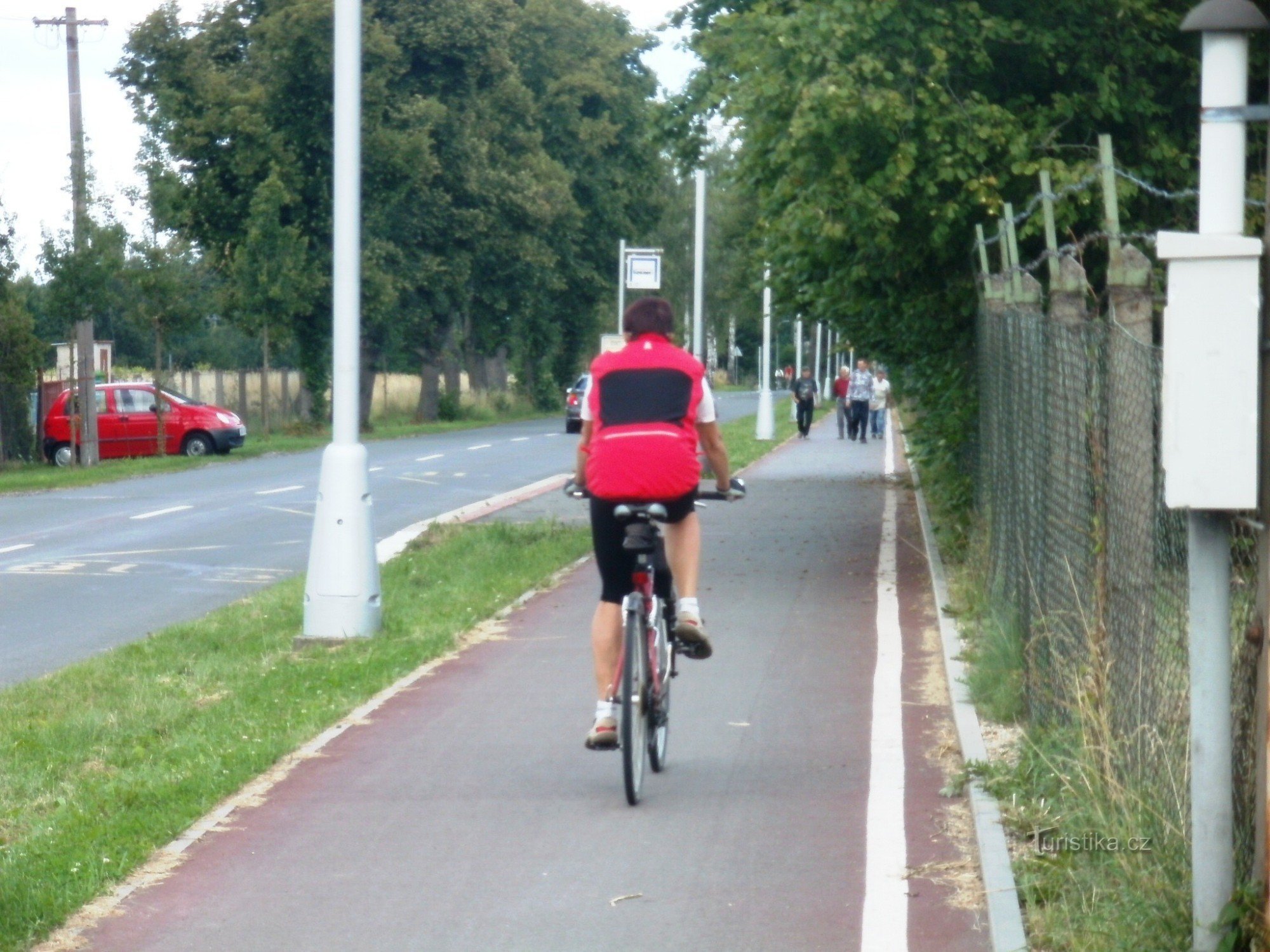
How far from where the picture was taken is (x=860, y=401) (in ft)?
129

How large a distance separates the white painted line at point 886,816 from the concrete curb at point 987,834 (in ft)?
0.81

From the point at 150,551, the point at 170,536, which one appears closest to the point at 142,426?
the point at 170,536

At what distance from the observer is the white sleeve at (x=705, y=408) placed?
661 cm

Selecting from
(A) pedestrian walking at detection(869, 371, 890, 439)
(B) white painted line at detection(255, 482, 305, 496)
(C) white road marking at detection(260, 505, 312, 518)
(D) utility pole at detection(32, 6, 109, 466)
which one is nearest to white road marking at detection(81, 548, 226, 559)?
(C) white road marking at detection(260, 505, 312, 518)

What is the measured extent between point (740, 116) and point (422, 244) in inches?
1514

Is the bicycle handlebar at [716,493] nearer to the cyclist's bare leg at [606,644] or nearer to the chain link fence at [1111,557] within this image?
the cyclist's bare leg at [606,644]

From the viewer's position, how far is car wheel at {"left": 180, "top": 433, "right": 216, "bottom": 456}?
36469 mm

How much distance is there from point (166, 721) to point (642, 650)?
2.93 meters

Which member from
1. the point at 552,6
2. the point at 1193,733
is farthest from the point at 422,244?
the point at 1193,733

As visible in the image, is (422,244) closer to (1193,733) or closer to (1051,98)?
(1051,98)

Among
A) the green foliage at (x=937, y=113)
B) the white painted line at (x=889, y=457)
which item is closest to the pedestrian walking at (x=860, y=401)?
the white painted line at (x=889, y=457)

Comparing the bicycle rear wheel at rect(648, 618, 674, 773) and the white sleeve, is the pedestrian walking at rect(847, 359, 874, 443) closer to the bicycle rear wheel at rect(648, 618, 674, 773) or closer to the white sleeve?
the bicycle rear wheel at rect(648, 618, 674, 773)

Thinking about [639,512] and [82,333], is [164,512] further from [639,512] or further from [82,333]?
[639,512]

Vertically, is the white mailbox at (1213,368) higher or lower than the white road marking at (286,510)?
higher
